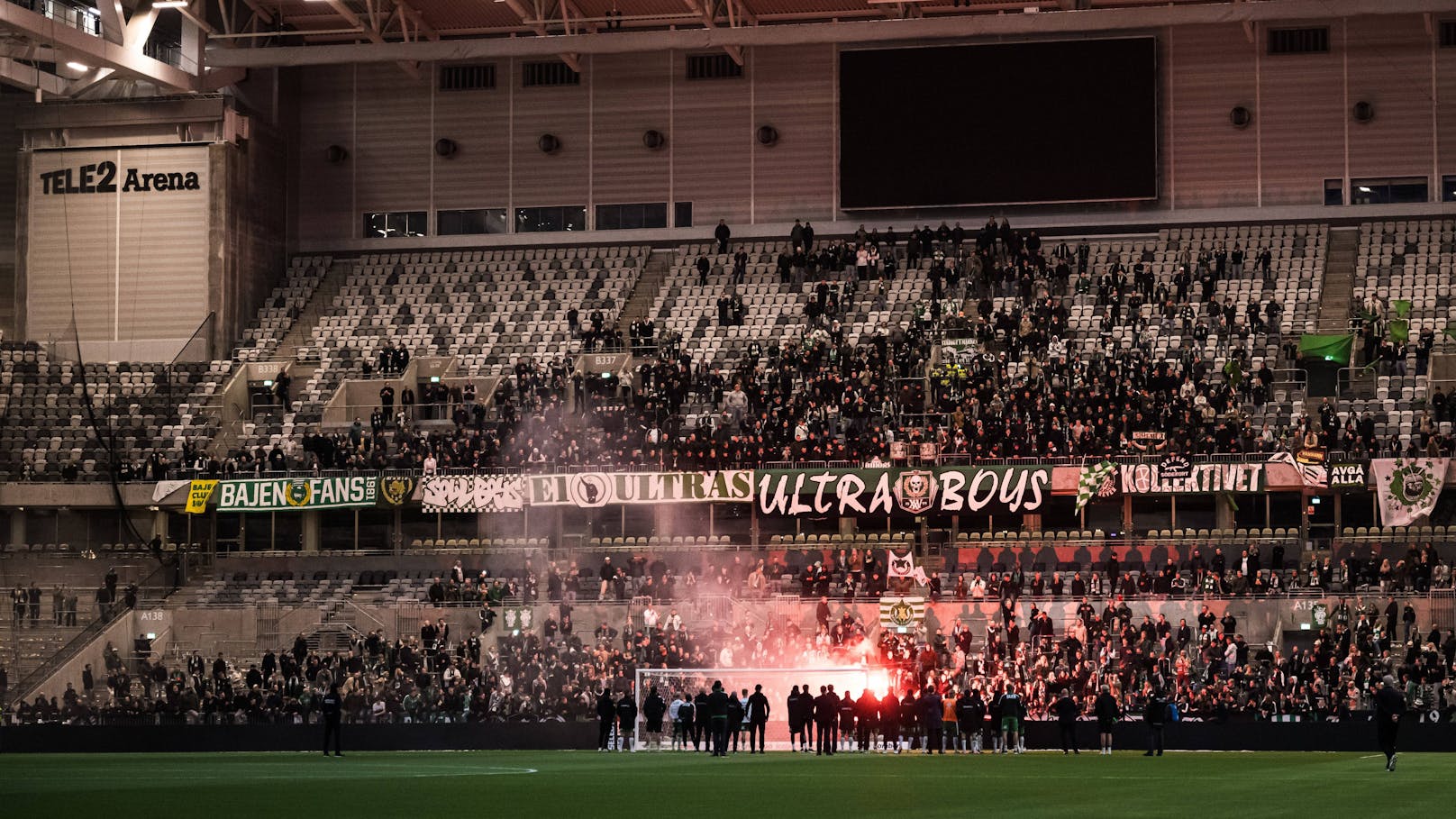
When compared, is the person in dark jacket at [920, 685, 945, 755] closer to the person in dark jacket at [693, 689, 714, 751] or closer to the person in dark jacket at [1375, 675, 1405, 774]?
the person in dark jacket at [693, 689, 714, 751]

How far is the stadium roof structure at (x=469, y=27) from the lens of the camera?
183ft

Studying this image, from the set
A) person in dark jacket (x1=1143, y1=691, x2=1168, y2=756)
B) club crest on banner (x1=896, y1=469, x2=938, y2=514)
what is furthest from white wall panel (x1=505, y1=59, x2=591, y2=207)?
person in dark jacket (x1=1143, y1=691, x2=1168, y2=756)

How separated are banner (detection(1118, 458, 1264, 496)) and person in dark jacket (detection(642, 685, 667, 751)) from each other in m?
15.3

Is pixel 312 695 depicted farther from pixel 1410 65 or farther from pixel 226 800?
pixel 1410 65

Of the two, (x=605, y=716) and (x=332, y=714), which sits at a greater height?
(x=332, y=714)

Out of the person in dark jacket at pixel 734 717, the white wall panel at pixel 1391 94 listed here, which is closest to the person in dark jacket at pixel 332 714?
the person in dark jacket at pixel 734 717

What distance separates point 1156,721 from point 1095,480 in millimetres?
15161

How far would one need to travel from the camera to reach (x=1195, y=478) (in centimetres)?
4972

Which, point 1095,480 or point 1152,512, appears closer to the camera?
point 1095,480

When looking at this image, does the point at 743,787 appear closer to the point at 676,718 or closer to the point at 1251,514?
the point at 676,718

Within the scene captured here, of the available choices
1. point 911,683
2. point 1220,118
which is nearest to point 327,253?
point 1220,118

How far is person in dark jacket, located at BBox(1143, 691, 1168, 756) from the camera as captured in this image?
115 ft

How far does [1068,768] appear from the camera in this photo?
29.4m

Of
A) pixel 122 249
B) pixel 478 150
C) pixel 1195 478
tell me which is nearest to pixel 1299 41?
pixel 1195 478
